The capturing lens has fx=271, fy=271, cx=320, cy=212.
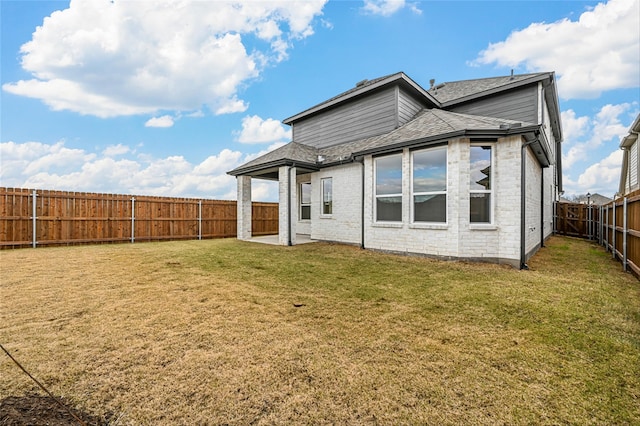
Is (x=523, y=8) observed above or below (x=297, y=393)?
above

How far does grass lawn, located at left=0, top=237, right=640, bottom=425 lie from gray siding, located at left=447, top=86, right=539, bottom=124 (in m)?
7.62

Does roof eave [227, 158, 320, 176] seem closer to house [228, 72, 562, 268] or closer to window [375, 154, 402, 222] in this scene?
house [228, 72, 562, 268]

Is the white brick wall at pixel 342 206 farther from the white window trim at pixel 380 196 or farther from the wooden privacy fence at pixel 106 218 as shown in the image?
the wooden privacy fence at pixel 106 218

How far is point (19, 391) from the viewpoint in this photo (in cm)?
207

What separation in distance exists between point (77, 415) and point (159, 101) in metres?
11.6

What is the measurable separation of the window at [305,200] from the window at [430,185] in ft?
20.5

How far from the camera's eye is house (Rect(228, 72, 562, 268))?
7113mm

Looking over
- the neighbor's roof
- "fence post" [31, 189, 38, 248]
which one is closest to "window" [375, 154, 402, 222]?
the neighbor's roof

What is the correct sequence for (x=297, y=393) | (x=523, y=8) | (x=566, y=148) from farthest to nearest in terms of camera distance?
(x=566, y=148) → (x=523, y=8) → (x=297, y=393)

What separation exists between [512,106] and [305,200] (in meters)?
9.79

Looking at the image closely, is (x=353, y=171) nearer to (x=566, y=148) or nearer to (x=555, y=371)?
(x=555, y=371)

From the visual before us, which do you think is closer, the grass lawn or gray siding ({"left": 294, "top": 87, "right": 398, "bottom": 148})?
the grass lawn

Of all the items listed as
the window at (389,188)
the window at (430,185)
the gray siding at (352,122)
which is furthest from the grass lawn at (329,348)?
the gray siding at (352,122)

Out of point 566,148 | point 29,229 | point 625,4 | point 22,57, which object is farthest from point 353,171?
point 566,148
